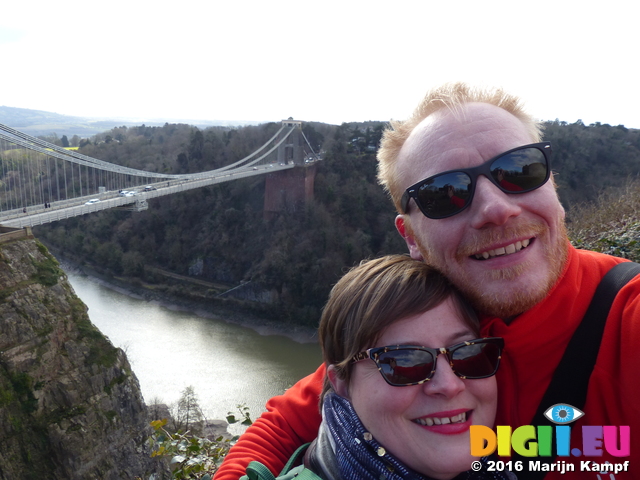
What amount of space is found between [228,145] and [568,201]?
36.3ft

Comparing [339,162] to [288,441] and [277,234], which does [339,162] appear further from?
[288,441]

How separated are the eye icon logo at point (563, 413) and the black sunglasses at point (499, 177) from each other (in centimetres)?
30

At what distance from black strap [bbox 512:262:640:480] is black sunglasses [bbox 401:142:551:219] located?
18 cm

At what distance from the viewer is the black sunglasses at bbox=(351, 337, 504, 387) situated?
2.19 ft

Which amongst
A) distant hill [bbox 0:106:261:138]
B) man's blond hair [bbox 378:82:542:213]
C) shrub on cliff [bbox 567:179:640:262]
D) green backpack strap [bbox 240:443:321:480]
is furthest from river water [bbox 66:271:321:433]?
distant hill [bbox 0:106:261:138]

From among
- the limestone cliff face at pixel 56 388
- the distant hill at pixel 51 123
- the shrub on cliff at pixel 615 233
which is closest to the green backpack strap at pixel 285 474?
the shrub on cliff at pixel 615 233

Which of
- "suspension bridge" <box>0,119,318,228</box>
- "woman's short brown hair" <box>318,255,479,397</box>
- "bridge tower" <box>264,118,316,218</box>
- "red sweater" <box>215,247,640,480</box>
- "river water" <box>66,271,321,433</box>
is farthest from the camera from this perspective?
"bridge tower" <box>264,118,316,218</box>

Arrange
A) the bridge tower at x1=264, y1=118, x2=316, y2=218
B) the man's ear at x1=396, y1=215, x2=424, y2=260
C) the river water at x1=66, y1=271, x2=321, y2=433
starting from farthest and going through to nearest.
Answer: the bridge tower at x1=264, y1=118, x2=316, y2=218
the river water at x1=66, y1=271, x2=321, y2=433
the man's ear at x1=396, y1=215, x2=424, y2=260

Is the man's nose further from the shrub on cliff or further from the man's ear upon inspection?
the shrub on cliff

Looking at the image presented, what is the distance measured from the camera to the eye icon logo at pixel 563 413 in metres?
0.63

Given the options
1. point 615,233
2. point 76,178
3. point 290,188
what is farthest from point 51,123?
point 615,233

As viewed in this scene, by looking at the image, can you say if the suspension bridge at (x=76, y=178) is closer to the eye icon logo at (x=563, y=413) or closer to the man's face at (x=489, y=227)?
the man's face at (x=489, y=227)

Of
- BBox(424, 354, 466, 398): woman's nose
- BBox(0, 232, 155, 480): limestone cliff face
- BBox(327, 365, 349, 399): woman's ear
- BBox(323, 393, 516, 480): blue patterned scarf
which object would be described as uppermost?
BBox(424, 354, 466, 398): woman's nose

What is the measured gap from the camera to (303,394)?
936mm
